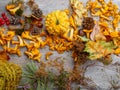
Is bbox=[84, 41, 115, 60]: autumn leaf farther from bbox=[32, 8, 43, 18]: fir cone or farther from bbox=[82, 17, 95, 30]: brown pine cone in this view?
bbox=[32, 8, 43, 18]: fir cone

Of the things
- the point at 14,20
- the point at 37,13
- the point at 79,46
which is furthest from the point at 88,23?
the point at 14,20

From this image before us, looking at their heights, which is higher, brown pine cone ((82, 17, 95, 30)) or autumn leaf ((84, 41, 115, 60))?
brown pine cone ((82, 17, 95, 30))

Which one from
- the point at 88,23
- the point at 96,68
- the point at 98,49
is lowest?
the point at 96,68

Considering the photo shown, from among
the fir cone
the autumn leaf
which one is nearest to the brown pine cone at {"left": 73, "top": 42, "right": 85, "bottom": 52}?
the autumn leaf

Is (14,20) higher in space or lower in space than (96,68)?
higher

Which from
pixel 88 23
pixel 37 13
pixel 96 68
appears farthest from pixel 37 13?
pixel 96 68

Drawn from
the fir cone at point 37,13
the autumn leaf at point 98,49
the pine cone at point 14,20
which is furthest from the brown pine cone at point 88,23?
the pine cone at point 14,20

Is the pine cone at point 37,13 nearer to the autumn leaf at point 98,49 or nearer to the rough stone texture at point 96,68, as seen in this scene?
the rough stone texture at point 96,68

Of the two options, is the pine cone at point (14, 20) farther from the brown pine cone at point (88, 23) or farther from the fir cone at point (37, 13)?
the brown pine cone at point (88, 23)

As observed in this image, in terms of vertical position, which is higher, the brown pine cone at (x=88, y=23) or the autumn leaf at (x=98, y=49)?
the brown pine cone at (x=88, y=23)

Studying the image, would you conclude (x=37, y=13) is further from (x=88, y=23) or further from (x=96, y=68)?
(x=96, y=68)

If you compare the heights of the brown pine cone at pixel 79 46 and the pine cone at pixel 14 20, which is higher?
the pine cone at pixel 14 20
